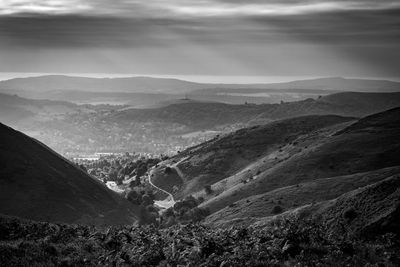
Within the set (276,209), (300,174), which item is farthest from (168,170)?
(276,209)

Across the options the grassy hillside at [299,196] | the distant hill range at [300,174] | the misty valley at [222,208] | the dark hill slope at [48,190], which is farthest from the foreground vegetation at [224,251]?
the dark hill slope at [48,190]

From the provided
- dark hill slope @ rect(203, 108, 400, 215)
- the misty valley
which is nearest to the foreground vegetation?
the misty valley

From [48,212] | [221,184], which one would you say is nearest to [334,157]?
[221,184]

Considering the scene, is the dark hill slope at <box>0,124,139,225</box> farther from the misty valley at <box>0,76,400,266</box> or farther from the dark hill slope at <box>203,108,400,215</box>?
the dark hill slope at <box>203,108,400,215</box>

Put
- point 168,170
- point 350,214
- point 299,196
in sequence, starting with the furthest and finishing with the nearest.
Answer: point 168,170 → point 299,196 → point 350,214

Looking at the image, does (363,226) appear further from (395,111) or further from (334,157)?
(395,111)

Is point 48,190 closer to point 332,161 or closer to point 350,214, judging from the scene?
point 332,161
